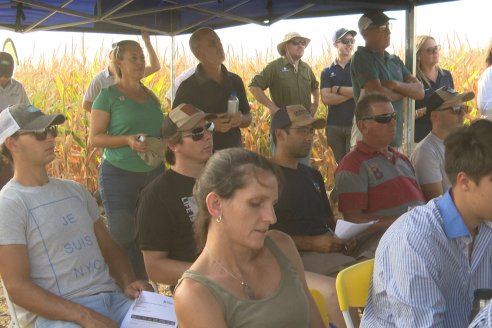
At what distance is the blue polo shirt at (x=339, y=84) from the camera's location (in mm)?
7160

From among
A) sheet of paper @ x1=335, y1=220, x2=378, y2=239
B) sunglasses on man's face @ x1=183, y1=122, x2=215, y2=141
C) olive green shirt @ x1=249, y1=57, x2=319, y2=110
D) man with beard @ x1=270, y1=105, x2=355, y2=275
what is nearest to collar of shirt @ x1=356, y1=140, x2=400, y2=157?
man with beard @ x1=270, y1=105, x2=355, y2=275

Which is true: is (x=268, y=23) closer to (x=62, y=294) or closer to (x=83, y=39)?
(x=83, y=39)

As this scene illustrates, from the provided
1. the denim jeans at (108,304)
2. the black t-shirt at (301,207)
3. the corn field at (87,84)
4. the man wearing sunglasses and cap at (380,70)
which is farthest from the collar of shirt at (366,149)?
the corn field at (87,84)

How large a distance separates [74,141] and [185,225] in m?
6.14

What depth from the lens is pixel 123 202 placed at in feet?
14.1

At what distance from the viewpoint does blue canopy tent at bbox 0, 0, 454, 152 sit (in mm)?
6148

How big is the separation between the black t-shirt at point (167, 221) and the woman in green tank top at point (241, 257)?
42.1 inches

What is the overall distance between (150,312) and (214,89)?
8.92 feet

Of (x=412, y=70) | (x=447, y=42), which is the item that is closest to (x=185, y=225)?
(x=412, y=70)

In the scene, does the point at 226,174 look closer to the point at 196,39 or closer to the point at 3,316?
the point at 196,39

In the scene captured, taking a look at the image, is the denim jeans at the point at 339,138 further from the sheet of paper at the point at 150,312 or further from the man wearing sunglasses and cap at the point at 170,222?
the sheet of paper at the point at 150,312

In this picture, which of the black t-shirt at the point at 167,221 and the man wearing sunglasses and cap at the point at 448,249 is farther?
the black t-shirt at the point at 167,221

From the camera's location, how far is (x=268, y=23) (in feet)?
23.0

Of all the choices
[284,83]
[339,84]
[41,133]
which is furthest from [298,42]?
[41,133]
